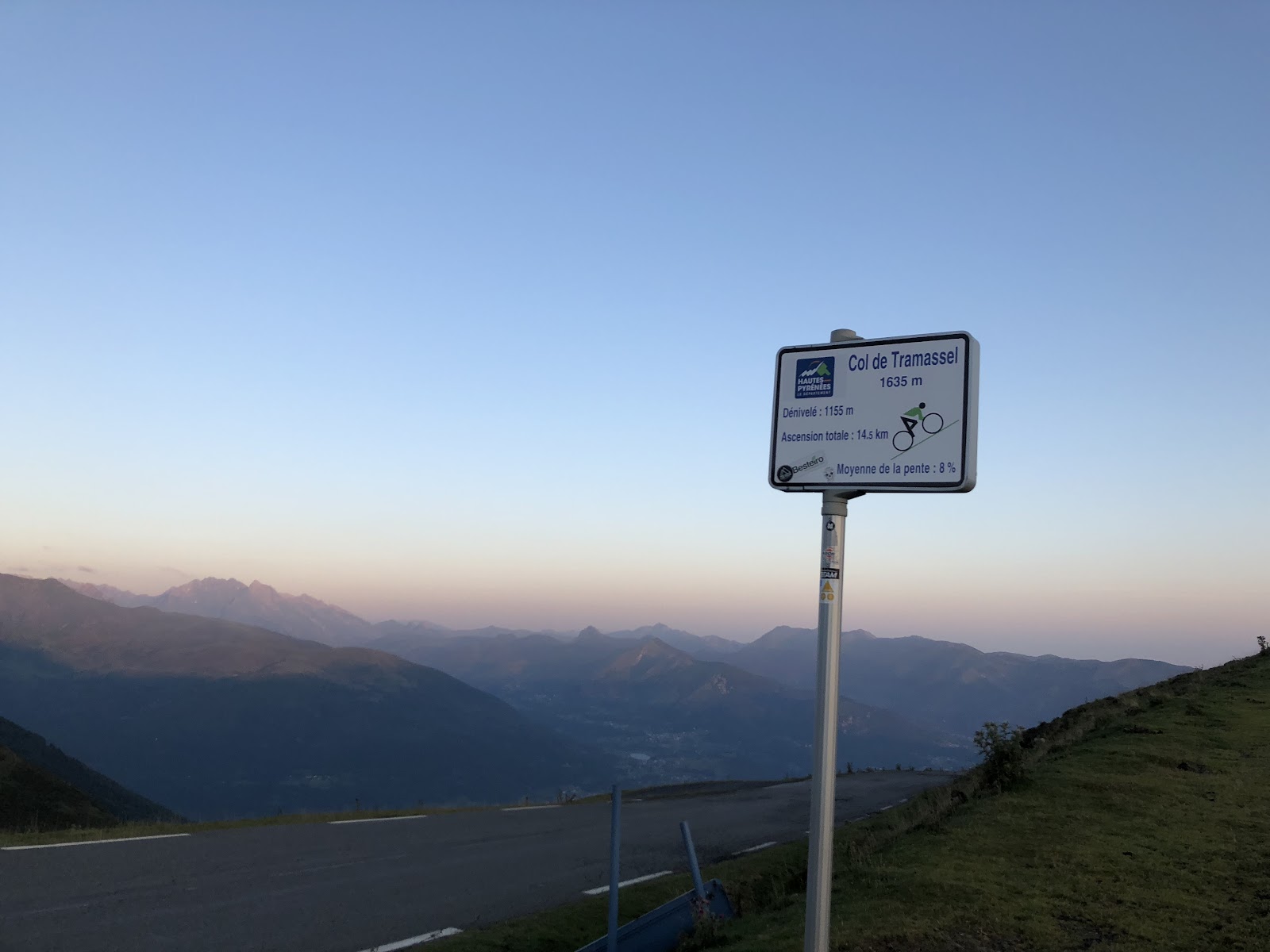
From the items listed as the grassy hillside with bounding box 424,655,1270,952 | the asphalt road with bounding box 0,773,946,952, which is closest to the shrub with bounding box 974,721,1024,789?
the grassy hillside with bounding box 424,655,1270,952

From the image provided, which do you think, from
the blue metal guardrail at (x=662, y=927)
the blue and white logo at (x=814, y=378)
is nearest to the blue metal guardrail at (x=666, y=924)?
the blue metal guardrail at (x=662, y=927)

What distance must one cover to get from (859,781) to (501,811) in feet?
40.8

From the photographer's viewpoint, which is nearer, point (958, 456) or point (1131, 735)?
point (958, 456)

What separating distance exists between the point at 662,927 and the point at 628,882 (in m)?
4.17

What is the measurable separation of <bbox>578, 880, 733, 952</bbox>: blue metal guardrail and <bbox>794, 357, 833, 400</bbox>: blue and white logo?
574cm

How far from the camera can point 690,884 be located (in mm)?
11641

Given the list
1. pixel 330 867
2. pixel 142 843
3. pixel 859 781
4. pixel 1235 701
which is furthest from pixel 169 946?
pixel 859 781

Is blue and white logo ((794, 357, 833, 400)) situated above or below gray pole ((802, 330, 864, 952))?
above

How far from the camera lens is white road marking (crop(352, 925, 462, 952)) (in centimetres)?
854

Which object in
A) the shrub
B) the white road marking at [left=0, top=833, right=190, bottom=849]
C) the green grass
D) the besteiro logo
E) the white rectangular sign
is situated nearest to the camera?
the white rectangular sign

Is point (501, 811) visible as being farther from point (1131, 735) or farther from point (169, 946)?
point (1131, 735)

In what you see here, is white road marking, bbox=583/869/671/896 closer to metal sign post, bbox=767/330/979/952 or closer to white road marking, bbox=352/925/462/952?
white road marking, bbox=352/925/462/952

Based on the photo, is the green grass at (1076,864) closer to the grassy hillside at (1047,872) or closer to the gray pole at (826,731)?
the grassy hillside at (1047,872)

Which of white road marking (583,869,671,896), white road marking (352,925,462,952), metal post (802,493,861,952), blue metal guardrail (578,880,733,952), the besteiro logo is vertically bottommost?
white road marking (583,869,671,896)
